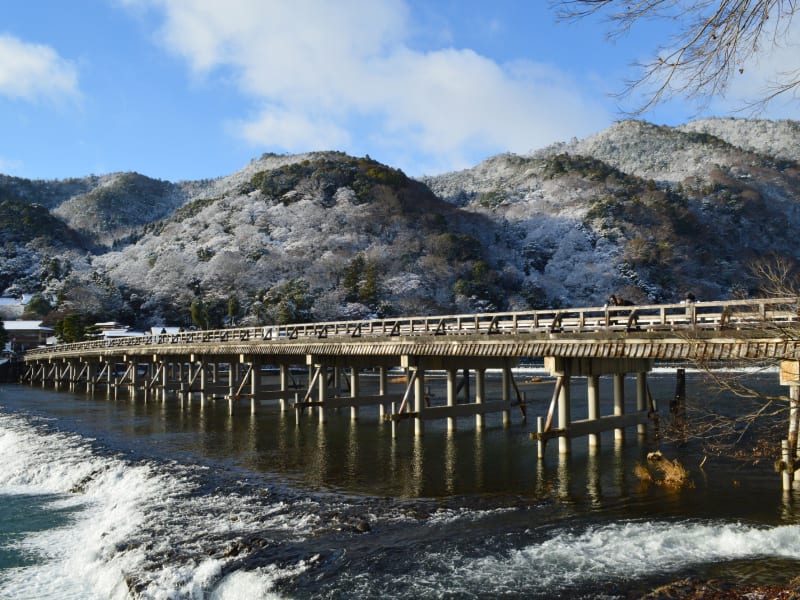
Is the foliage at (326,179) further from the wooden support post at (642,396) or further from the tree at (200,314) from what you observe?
the wooden support post at (642,396)

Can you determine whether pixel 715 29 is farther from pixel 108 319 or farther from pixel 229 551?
pixel 108 319

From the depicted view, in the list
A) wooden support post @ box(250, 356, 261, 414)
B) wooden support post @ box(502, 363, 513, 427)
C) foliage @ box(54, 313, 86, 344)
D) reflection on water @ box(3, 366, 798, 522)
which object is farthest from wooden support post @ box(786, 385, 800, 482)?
foliage @ box(54, 313, 86, 344)

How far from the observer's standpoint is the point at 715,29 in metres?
5.12

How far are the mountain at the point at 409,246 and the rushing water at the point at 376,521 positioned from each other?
226 feet

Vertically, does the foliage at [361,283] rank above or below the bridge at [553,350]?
above

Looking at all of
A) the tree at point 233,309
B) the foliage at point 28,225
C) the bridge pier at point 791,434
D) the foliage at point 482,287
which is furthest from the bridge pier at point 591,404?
the foliage at point 28,225

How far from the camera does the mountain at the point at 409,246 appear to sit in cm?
Result: 10219

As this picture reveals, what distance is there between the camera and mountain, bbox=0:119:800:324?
4023 inches

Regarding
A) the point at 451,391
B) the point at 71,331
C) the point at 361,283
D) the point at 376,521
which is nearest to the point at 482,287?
the point at 361,283

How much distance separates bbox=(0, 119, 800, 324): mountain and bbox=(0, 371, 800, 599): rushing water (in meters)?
68.8

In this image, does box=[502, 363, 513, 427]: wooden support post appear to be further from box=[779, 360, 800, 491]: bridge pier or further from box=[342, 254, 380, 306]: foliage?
box=[342, 254, 380, 306]: foliage

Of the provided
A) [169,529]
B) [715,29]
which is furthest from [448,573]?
[715,29]

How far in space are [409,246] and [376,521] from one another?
337 feet

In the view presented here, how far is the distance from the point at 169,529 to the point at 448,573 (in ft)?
21.1
